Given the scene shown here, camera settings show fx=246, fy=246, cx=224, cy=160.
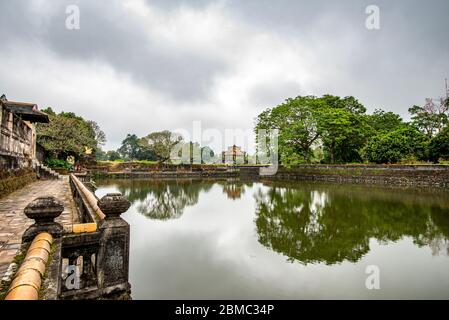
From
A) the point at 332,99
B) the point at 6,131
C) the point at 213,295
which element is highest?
the point at 332,99

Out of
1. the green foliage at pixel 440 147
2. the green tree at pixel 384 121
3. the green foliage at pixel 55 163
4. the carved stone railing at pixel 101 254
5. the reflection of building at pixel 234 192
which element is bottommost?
the reflection of building at pixel 234 192

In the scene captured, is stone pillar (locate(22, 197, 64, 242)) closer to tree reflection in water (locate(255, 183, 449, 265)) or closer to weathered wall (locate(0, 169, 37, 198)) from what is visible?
tree reflection in water (locate(255, 183, 449, 265))

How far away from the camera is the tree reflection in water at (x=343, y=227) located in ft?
19.2

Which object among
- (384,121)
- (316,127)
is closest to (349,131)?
(316,127)

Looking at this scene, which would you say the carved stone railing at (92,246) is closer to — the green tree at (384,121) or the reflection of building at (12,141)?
the reflection of building at (12,141)

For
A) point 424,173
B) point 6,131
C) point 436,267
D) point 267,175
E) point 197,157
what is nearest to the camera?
point 436,267

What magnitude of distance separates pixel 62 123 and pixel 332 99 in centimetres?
3271

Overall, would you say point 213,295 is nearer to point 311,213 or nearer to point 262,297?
point 262,297

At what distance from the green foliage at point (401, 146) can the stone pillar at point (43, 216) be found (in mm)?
26485

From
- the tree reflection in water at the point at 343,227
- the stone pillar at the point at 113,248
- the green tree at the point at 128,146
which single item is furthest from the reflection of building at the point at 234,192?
the green tree at the point at 128,146

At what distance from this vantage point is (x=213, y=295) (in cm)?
394

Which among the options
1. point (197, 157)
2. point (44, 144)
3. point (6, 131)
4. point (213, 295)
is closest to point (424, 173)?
point (213, 295)

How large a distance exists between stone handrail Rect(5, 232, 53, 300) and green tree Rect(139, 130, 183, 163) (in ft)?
131

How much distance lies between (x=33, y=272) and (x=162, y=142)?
135 feet
